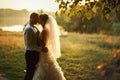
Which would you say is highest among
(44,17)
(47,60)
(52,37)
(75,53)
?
(44,17)

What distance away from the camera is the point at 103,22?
9344 millimetres

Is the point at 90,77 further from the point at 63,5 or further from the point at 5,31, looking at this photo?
the point at 63,5

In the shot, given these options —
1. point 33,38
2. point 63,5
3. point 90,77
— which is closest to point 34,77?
point 33,38

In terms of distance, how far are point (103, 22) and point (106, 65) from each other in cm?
104

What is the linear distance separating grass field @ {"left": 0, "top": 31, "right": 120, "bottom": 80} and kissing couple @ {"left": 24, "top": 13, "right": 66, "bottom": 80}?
78.7 inches

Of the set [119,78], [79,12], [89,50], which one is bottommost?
[119,78]

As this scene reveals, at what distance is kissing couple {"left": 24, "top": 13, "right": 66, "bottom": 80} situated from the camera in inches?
271

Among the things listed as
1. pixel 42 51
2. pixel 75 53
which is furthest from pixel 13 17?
pixel 42 51

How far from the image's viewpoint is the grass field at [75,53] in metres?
9.23

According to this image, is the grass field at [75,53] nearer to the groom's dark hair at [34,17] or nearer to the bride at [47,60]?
the bride at [47,60]

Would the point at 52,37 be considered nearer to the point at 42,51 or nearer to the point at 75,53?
the point at 42,51

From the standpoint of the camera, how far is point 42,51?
7.11m

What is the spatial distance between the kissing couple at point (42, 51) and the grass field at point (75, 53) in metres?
2.00

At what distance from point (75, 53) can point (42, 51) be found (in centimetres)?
230
